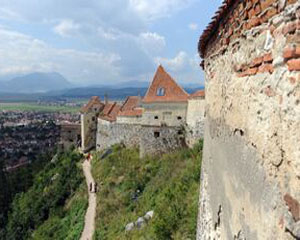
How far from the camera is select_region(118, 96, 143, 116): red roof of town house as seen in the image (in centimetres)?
2478

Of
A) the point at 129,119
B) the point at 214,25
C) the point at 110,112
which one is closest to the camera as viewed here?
the point at 214,25

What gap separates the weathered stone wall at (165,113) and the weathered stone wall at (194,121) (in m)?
0.54

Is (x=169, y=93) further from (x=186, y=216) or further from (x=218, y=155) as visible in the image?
(x=218, y=155)

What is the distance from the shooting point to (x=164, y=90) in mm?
19969

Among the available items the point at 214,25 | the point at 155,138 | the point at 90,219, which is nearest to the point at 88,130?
the point at 155,138

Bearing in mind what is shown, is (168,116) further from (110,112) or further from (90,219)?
(110,112)

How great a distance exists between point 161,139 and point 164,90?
2972mm

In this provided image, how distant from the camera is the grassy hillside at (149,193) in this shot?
10.8 meters

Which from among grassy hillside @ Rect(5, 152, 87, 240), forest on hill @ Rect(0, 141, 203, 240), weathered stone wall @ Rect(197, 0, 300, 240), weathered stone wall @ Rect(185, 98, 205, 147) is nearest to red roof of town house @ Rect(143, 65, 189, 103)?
weathered stone wall @ Rect(185, 98, 205, 147)

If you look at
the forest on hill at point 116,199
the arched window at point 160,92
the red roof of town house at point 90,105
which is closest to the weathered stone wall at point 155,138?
the forest on hill at point 116,199

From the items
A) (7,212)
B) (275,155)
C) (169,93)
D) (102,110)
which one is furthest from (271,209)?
(7,212)

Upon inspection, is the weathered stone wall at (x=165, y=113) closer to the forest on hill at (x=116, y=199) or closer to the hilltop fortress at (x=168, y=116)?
the hilltop fortress at (x=168, y=116)

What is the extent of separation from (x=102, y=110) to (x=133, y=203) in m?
16.8

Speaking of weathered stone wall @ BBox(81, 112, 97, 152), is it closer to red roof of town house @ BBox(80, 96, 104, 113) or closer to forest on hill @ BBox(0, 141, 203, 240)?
red roof of town house @ BBox(80, 96, 104, 113)
